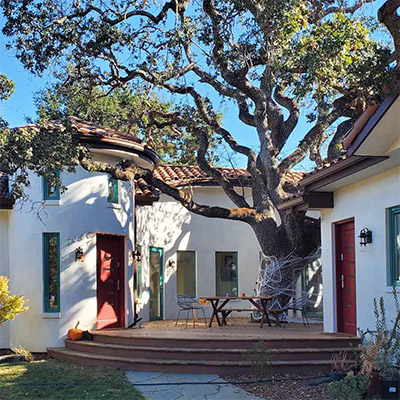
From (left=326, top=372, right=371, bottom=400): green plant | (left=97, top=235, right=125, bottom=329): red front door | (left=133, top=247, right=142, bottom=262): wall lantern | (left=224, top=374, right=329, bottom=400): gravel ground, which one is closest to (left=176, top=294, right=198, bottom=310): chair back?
(left=97, top=235, right=125, bottom=329): red front door

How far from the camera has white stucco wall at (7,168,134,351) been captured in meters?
13.7

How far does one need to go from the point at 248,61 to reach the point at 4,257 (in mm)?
7370

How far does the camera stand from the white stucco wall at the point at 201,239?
61.4ft

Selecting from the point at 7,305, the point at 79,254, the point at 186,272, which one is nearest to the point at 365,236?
the point at 79,254

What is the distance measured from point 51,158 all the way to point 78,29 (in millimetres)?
3331

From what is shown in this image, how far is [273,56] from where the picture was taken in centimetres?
1214

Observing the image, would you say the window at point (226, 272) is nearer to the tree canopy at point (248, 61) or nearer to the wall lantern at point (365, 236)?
the tree canopy at point (248, 61)

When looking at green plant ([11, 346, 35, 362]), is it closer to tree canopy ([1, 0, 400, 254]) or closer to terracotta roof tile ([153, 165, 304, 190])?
tree canopy ([1, 0, 400, 254])

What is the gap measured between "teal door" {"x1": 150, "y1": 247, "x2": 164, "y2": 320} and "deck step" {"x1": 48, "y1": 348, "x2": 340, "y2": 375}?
5.70m

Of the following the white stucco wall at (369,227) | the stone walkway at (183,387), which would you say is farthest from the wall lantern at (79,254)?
the white stucco wall at (369,227)

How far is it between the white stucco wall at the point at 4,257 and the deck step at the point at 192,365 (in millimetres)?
2459

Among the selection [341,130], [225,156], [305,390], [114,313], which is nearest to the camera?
[305,390]

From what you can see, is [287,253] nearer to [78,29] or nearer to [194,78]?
[194,78]

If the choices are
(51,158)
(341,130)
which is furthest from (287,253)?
A: (51,158)
